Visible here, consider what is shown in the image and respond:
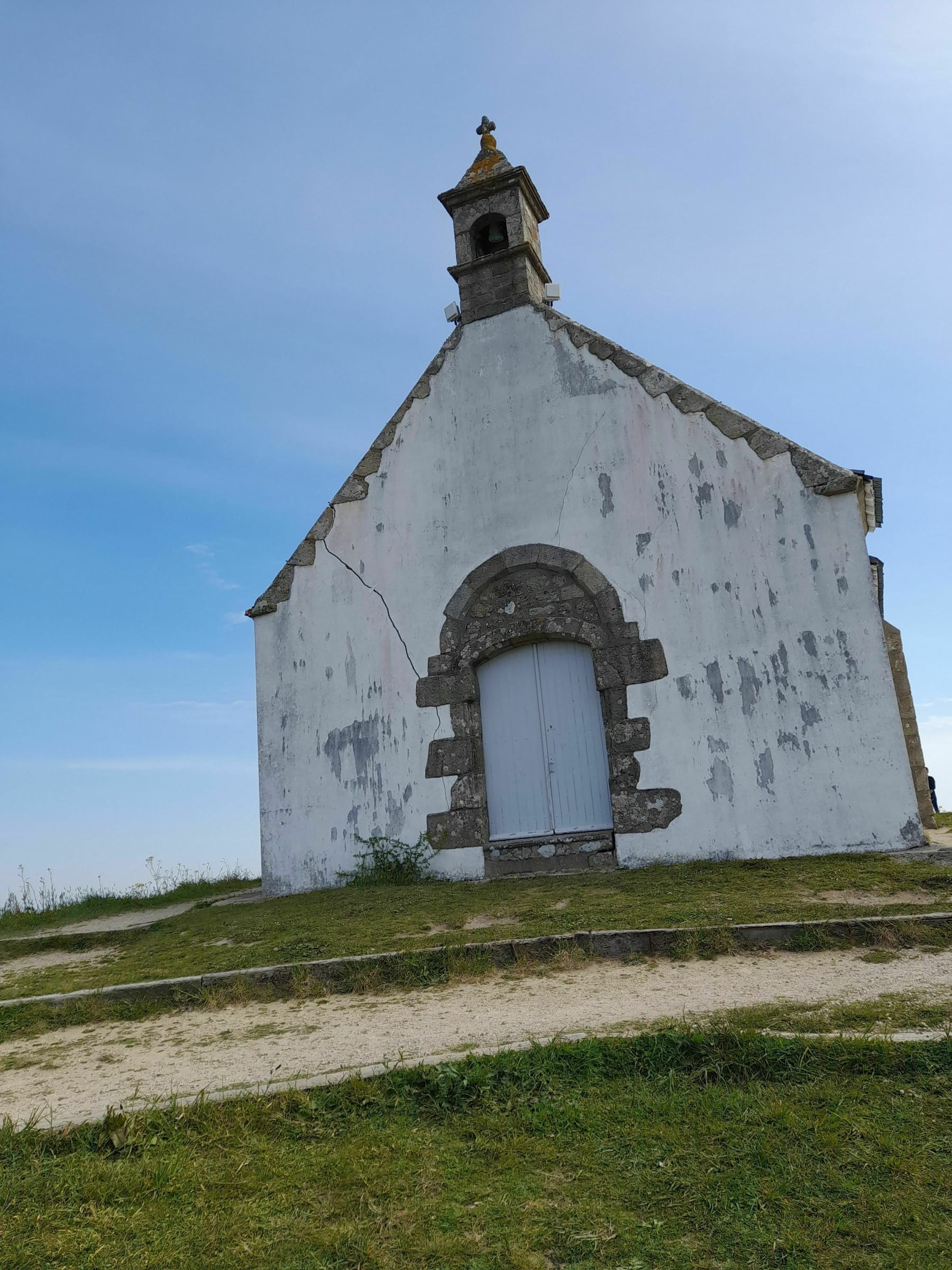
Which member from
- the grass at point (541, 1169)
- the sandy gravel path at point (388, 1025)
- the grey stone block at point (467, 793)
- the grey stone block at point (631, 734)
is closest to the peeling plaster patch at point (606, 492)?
the grey stone block at point (631, 734)

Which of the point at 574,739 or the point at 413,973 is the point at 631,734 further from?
the point at 413,973

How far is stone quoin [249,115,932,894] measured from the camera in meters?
7.93

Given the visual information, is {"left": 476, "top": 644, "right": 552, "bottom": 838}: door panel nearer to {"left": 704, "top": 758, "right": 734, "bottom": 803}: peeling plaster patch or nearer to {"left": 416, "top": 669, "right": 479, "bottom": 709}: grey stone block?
{"left": 416, "top": 669, "right": 479, "bottom": 709}: grey stone block

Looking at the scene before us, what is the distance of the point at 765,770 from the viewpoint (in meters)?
7.95

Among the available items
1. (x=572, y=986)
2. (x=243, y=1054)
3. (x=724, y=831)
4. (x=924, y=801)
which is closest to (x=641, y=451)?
(x=724, y=831)

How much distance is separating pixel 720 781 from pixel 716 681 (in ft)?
3.07

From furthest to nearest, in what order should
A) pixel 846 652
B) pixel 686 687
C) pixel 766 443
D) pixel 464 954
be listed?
pixel 766 443 < pixel 686 687 < pixel 846 652 < pixel 464 954

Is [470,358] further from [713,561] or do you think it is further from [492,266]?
[713,561]

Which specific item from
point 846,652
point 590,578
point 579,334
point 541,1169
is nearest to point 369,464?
point 579,334

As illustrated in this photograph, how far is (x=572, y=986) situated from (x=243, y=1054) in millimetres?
1711

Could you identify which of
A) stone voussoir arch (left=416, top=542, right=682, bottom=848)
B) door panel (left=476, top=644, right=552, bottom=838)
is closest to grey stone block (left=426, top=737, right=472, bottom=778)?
stone voussoir arch (left=416, top=542, right=682, bottom=848)

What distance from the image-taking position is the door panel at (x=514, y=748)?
8953mm

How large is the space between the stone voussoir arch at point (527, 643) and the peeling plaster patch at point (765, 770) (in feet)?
2.52

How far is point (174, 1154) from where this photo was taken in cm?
287
